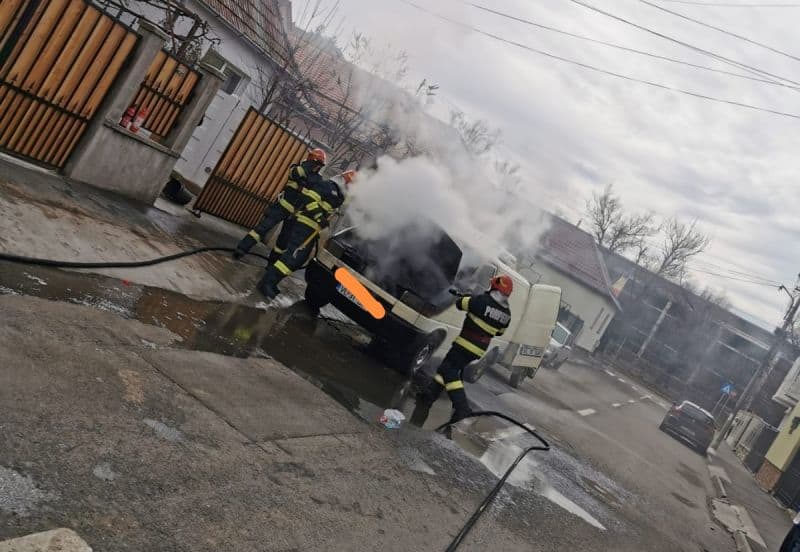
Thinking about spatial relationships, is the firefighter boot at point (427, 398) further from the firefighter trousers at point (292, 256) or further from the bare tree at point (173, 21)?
the bare tree at point (173, 21)

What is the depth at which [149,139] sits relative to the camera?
8828 millimetres

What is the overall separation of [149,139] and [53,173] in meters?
1.50

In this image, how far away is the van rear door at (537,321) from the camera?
1075cm

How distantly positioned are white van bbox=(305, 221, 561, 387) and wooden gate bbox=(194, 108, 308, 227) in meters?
3.50

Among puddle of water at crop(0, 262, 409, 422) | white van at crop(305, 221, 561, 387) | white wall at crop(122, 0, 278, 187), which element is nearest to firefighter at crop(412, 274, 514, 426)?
white van at crop(305, 221, 561, 387)

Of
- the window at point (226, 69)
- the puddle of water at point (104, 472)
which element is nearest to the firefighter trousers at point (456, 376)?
the puddle of water at point (104, 472)

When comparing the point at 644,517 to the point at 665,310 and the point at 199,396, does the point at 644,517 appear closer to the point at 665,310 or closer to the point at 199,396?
the point at 199,396

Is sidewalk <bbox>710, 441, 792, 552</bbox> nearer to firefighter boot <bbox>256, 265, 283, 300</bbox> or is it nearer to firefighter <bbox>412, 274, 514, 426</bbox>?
firefighter <bbox>412, 274, 514, 426</bbox>

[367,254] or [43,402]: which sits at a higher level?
[367,254]

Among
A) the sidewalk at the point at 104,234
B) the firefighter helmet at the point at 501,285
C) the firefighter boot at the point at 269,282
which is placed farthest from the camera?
the firefighter boot at the point at 269,282

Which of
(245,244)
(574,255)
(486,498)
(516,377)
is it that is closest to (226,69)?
(245,244)

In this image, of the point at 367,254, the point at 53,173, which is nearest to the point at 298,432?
the point at 367,254

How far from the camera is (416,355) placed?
26.6ft

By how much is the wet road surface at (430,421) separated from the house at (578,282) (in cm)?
3108
